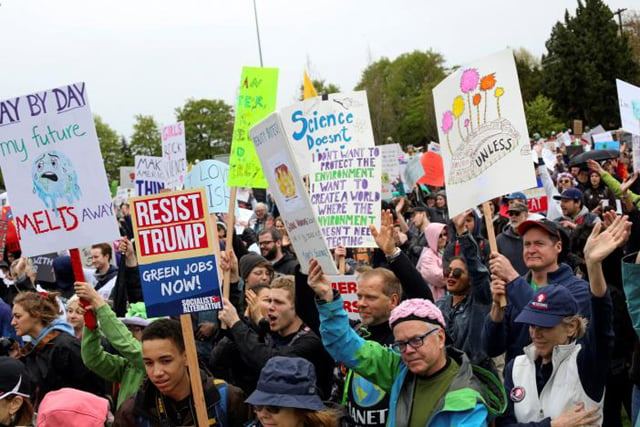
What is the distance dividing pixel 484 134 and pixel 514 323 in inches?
54.3

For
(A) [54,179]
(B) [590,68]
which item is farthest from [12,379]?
(B) [590,68]

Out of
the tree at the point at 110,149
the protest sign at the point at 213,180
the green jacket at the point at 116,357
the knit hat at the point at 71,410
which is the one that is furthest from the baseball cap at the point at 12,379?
the tree at the point at 110,149

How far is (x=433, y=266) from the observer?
23.4 feet

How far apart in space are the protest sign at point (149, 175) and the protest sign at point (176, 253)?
5935 mm

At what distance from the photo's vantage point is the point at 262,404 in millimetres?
Result: 3412

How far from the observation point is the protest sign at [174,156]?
10.3 metres

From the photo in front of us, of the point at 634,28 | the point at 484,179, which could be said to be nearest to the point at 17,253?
the point at 484,179

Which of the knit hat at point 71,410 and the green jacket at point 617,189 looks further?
the green jacket at point 617,189

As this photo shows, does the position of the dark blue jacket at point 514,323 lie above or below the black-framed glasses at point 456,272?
below

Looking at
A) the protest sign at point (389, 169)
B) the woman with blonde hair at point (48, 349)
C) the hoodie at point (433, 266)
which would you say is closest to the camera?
the woman with blonde hair at point (48, 349)

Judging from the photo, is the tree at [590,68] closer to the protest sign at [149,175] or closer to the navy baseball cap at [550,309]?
the protest sign at [149,175]

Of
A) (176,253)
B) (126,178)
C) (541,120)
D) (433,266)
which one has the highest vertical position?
(541,120)

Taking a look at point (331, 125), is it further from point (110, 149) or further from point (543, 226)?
point (110, 149)

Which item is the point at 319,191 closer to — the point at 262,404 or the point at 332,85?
the point at 262,404
